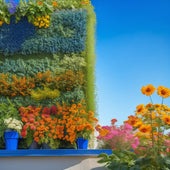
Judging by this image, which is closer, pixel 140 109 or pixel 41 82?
pixel 140 109

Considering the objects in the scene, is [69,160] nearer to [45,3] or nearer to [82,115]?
[82,115]

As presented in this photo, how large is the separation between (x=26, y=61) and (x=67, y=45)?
3.45 ft

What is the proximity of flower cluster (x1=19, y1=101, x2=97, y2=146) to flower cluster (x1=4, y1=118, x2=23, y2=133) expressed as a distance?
0.11 meters

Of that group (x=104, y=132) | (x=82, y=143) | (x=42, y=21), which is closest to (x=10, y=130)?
(x=82, y=143)


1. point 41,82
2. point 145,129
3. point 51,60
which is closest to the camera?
point 145,129

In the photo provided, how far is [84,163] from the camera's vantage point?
3.96 m

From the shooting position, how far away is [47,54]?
6.02m

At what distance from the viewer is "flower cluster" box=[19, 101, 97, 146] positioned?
494cm

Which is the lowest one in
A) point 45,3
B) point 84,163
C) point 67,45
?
point 84,163

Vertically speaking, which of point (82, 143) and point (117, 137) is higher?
point (117, 137)

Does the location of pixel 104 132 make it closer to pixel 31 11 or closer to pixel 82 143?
pixel 82 143

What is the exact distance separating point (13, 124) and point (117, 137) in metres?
2.07

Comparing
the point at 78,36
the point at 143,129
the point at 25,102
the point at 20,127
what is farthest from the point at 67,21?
the point at 143,129

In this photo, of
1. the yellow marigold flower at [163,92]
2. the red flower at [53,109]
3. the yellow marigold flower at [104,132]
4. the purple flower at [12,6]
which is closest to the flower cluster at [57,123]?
the red flower at [53,109]
